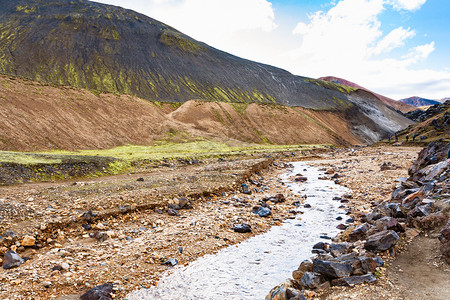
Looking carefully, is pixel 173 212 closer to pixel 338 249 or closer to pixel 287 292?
pixel 338 249

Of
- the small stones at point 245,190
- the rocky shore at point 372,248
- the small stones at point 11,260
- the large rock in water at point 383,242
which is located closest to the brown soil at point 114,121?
the small stones at point 245,190

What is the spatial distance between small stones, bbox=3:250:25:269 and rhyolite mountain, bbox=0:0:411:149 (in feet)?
121

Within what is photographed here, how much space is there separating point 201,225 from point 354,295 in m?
10.1

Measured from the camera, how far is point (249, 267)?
41.0ft

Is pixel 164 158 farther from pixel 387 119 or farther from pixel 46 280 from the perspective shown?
pixel 387 119

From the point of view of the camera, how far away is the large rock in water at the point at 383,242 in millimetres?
10375

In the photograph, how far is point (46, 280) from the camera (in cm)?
1024

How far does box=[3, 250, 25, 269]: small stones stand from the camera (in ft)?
35.9

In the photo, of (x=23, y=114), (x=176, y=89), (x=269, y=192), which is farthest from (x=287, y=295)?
(x=176, y=89)

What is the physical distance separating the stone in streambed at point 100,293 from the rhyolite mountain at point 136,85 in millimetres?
40977

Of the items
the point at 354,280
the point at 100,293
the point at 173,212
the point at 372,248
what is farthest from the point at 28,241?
the point at 372,248

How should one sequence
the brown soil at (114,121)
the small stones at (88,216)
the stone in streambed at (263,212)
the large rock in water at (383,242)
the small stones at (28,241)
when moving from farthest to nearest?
1. the brown soil at (114,121)
2. the stone in streambed at (263,212)
3. the small stones at (88,216)
4. the small stones at (28,241)
5. the large rock in water at (383,242)

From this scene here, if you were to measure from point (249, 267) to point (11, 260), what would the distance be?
10038mm

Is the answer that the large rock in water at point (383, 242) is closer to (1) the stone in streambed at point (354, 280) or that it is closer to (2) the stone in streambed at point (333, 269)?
(2) the stone in streambed at point (333, 269)
